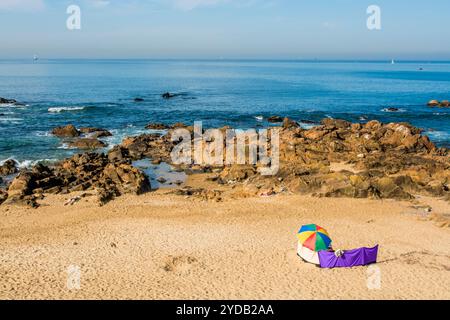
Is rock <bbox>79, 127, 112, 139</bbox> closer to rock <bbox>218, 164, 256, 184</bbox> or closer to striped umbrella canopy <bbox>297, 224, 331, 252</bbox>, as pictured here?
rock <bbox>218, 164, 256, 184</bbox>

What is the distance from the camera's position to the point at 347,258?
71.2 feet

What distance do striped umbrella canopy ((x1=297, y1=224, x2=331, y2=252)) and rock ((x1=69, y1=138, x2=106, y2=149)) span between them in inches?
1352

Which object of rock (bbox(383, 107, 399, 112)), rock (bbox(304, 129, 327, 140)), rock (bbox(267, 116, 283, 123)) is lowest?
rock (bbox(304, 129, 327, 140))

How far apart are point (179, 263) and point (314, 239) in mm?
7009

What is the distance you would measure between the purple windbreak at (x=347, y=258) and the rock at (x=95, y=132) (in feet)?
133

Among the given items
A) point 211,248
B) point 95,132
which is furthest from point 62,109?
point 211,248

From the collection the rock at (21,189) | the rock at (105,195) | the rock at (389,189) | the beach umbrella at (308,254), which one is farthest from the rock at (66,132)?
the beach umbrella at (308,254)

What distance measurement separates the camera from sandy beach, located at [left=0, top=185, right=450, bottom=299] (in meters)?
20.0

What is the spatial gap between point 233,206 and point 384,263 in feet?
38.2

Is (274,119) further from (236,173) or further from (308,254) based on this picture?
(308,254)

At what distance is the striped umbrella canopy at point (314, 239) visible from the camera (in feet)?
71.5

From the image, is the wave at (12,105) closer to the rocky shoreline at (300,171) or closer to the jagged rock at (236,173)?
the rocky shoreline at (300,171)

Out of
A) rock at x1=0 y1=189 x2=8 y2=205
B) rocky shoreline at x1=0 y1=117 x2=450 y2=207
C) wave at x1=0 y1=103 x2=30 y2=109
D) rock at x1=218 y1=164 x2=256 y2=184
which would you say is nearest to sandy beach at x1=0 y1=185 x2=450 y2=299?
rocky shoreline at x1=0 y1=117 x2=450 y2=207
